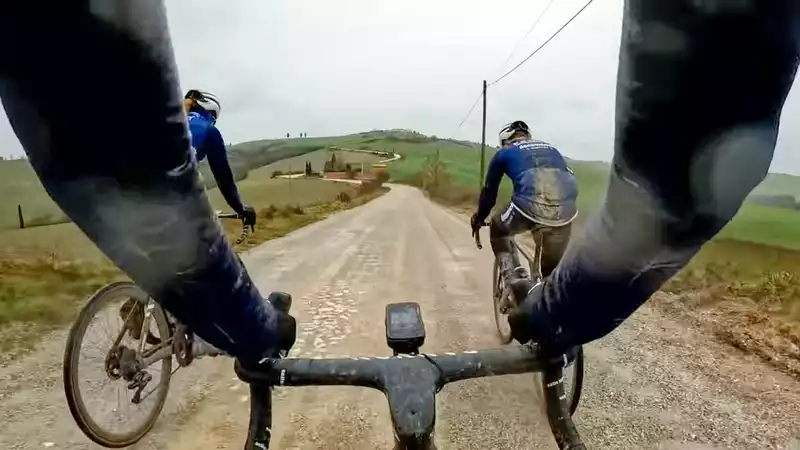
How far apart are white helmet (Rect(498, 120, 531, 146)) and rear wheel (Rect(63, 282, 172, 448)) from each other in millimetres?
2772

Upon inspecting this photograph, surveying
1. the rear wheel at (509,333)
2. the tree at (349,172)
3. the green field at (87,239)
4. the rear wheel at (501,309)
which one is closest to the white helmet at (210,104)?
the green field at (87,239)

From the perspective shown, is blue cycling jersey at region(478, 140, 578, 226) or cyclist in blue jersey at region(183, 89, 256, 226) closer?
cyclist in blue jersey at region(183, 89, 256, 226)

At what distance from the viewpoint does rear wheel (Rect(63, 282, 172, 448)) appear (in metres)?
3.04

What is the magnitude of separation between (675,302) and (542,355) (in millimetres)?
5864

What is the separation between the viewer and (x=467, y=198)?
27828mm

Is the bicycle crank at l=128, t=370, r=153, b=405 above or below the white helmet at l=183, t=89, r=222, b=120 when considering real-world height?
below

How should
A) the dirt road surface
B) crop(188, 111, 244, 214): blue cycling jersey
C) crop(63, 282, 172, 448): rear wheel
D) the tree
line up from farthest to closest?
the tree
the dirt road surface
crop(63, 282, 172, 448): rear wheel
crop(188, 111, 244, 214): blue cycling jersey

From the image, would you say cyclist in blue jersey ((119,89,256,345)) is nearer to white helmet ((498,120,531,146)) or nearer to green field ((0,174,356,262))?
green field ((0,174,356,262))

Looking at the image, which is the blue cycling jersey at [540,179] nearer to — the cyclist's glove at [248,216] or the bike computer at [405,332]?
the cyclist's glove at [248,216]

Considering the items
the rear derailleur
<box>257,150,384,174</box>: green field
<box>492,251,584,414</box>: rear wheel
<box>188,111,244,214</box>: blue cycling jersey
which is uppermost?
<box>188,111,244,214</box>: blue cycling jersey

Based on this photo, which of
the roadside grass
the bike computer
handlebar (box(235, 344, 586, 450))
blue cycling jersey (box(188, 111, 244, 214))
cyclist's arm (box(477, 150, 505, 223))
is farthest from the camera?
the roadside grass

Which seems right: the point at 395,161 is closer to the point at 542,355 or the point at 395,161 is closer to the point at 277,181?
the point at 277,181

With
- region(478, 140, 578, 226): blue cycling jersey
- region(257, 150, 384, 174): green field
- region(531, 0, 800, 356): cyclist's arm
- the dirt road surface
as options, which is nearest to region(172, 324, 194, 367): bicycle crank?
the dirt road surface

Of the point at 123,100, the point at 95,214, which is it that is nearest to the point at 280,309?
the point at 95,214
